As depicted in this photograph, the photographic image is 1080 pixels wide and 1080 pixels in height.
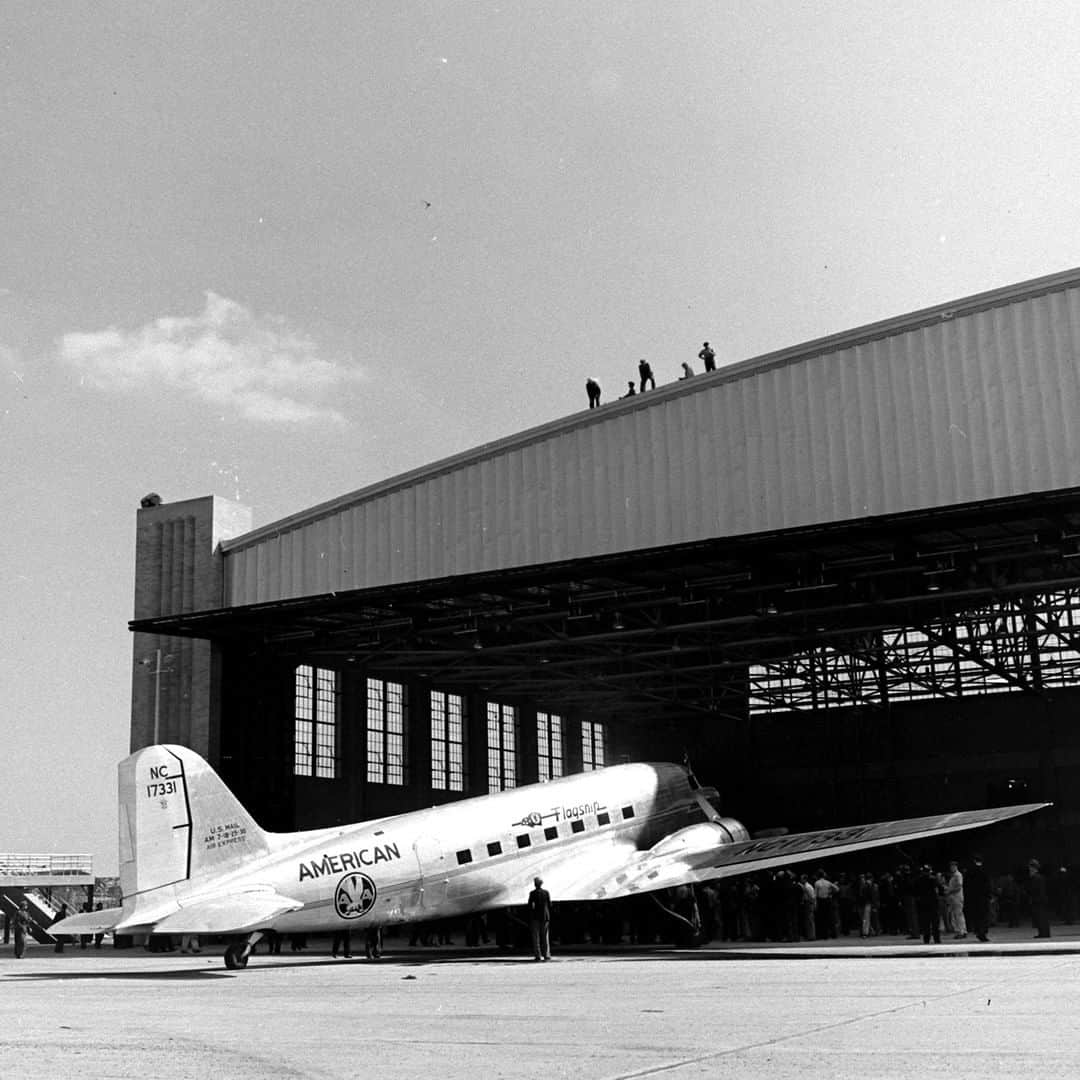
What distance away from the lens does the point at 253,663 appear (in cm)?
3678

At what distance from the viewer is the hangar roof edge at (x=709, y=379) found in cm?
2927

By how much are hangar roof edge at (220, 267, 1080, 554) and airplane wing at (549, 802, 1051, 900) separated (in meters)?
10.9

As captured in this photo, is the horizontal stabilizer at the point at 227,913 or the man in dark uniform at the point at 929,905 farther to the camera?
the man in dark uniform at the point at 929,905

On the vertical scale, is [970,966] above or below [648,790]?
below

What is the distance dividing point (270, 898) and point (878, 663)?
78.3 ft

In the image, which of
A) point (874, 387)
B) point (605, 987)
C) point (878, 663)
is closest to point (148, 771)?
point (605, 987)

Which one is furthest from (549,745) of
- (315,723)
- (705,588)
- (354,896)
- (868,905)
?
(354,896)

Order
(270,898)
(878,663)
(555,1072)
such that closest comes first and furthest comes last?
1. (555,1072)
2. (270,898)
3. (878,663)

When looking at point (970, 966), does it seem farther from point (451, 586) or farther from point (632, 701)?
point (632, 701)

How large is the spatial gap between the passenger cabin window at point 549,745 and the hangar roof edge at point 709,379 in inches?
631

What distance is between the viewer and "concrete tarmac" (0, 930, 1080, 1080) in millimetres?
9180

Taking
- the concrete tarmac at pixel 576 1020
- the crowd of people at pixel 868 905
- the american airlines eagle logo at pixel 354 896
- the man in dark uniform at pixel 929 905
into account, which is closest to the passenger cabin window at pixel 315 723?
the crowd of people at pixel 868 905

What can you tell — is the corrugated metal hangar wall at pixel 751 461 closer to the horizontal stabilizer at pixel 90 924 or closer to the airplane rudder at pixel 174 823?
the airplane rudder at pixel 174 823

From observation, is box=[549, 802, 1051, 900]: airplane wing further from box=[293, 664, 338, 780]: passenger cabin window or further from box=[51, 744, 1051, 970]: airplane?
box=[293, 664, 338, 780]: passenger cabin window
